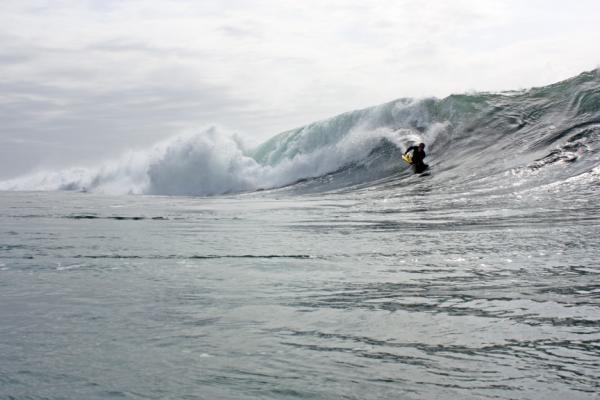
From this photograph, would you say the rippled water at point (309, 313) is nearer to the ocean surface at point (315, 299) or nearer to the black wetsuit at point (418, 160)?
the ocean surface at point (315, 299)

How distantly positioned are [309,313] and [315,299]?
0.59m

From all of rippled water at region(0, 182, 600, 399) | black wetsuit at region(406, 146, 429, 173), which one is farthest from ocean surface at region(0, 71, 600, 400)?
black wetsuit at region(406, 146, 429, 173)

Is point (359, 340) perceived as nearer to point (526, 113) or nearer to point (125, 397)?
point (125, 397)

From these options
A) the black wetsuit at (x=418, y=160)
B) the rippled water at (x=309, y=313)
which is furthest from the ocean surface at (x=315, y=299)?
the black wetsuit at (x=418, y=160)

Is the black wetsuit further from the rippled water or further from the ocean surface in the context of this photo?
the rippled water

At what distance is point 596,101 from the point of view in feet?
83.8

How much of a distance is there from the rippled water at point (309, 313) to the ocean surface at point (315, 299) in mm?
20

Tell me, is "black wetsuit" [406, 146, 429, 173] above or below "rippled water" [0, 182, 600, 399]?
above

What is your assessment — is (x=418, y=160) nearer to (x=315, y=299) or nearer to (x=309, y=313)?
(x=315, y=299)

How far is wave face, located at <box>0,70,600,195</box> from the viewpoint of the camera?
21389mm

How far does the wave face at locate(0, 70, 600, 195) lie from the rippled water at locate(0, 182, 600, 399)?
9448 mm

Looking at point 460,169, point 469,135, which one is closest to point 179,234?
point 460,169

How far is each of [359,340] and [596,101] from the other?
23.5 m

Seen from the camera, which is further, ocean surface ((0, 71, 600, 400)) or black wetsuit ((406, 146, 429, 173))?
black wetsuit ((406, 146, 429, 173))
